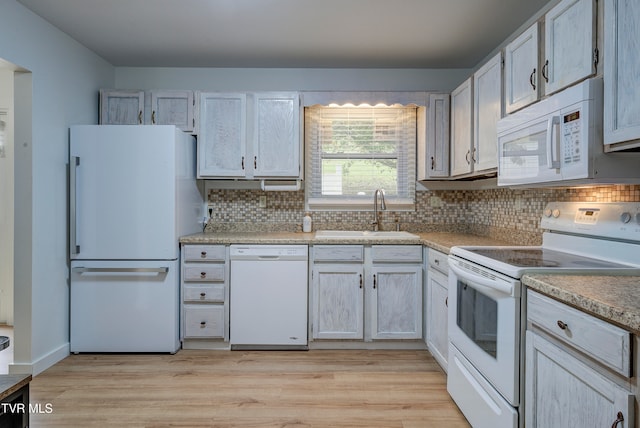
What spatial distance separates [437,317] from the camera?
2.74 m

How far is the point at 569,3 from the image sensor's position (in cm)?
171

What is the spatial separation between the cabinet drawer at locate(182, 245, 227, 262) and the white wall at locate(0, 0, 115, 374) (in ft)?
2.90

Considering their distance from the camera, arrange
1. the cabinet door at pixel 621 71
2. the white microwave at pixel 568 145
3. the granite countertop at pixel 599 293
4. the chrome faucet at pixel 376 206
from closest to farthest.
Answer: the granite countertop at pixel 599 293 < the cabinet door at pixel 621 71 < the white microwave at pixel 568 145 < the chrome faucet at pixel 376 206

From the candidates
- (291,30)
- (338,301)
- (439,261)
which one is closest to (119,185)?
(291,30)

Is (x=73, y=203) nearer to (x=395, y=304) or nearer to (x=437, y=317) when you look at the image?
(x=395, y=304)

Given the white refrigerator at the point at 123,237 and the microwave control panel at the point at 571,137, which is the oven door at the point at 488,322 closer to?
the microwave control panel at the point at 571,137

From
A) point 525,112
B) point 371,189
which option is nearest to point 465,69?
point 371,189

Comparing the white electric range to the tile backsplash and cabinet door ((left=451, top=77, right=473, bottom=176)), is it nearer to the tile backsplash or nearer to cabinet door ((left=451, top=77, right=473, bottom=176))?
cabinet door ((left=451, top=77, right=473, bottom=176))

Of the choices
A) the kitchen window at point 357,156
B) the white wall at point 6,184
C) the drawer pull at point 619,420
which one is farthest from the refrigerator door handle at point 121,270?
the drawer pull at point 619,420

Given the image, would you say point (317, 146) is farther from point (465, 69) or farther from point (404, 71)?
point (465, 69)

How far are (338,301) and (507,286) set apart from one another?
1.62m

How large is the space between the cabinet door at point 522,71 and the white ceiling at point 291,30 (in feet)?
1.43

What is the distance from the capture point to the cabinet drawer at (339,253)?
301 centimetres

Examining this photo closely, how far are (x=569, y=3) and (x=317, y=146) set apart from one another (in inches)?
88.8
